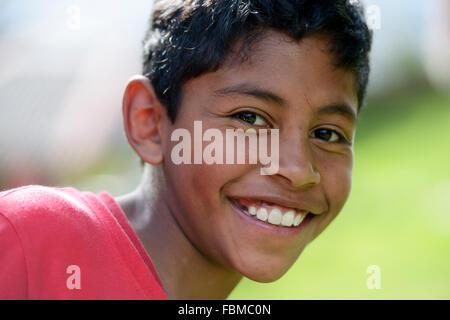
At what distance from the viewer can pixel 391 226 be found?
340cm

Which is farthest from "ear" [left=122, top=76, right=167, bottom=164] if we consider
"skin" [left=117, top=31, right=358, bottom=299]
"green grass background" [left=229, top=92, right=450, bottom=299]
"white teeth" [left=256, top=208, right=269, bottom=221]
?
"green grass background" [left=229, top=92, right=450, bottom=299]

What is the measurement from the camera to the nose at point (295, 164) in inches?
50.9

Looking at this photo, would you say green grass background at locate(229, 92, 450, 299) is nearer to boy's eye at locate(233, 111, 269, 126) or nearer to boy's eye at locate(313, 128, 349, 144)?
boy's eye at locate(313, 128, 349, 144)

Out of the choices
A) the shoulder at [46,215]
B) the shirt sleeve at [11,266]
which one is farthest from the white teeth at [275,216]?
the shirt sleeve at [11,266]

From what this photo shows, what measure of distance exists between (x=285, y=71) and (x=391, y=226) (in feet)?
7.57

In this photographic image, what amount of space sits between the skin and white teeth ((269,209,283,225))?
0.10 ft

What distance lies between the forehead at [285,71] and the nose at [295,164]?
9cm

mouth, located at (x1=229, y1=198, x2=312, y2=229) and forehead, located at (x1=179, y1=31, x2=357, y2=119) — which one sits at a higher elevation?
forehead, located at (x1=179, y1=31, x2=357, y2=119)

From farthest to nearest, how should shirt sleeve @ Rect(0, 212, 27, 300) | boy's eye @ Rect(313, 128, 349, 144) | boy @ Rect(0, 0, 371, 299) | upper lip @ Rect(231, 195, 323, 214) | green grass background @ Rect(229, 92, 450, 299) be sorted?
green grass background @ Rect(229, 92, 450, 299) < boy's eye @ Rect(313, 128, 349, 144) < upper lip @ Rect(231, 195, 323, 214) < boy @ Rect(0, 0, 371, 299) < shirt sleeve @ Rect(0, 212, 27, 300)

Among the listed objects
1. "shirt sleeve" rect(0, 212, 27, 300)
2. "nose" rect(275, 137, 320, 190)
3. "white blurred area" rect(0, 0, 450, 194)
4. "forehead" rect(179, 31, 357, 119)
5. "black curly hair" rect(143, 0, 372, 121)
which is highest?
"white blurred area" rect(0, 0, 450, 194)

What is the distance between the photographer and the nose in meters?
1.29

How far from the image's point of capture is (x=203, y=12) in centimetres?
147

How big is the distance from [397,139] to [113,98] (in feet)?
7.10

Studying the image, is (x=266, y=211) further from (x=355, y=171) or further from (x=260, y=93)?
(x=355, y=171)
